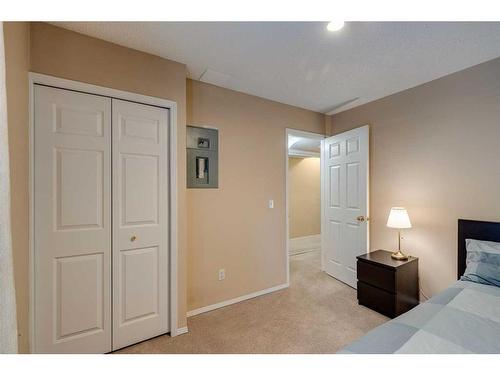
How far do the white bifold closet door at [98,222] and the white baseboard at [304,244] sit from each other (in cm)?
350

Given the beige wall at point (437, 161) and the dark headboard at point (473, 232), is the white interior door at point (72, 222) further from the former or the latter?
the dark headboard at point (473, 232)

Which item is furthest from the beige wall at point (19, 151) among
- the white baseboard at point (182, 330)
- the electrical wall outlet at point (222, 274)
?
the electrical wall outlet at point (222, 274)

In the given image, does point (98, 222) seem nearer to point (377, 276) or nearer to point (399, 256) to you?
point (377, 276)

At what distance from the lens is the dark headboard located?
1910 mm

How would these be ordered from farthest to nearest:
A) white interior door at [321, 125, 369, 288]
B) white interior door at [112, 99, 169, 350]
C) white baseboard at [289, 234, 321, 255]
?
1. white baseboard at [289, 234, 321, 255]
2. white interior door at [321, 125, 369, 288]
3. white interior door at [112, 99, 169, 350]

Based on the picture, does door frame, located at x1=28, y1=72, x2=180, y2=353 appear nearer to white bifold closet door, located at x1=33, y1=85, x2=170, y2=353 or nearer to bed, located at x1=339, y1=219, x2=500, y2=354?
white bifold closet door, located at x1=33, y1=85, x2=170, y2=353

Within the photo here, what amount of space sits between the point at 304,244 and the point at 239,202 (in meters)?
3.28

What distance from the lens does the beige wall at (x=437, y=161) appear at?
6.61ft

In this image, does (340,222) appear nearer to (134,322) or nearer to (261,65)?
(261,65)

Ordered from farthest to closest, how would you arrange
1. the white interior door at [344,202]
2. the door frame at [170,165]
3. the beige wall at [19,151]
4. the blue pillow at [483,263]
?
the white interior door at [344,202] → the blue pillow at [483,263] → the door frame at [170,165] → the beige wall at [19,151]

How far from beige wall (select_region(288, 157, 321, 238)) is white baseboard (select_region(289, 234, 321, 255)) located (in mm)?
93

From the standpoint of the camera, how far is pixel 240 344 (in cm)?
189

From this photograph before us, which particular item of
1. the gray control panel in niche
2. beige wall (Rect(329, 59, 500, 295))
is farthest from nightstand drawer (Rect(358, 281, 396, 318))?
the gray control panel in niche
